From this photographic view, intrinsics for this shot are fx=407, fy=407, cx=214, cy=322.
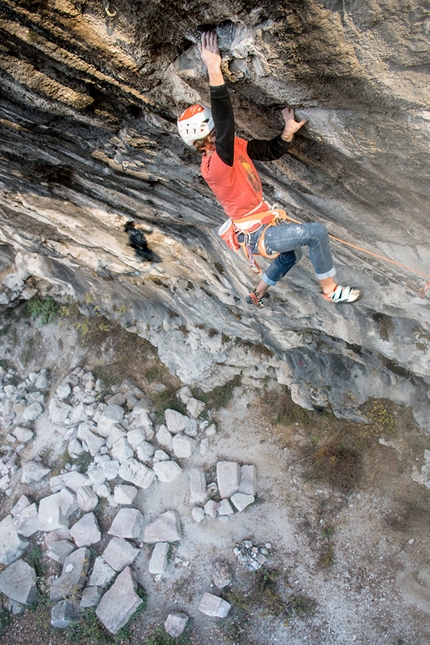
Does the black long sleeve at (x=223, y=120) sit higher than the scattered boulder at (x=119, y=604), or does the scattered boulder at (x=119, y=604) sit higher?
the black long sleeve at (x=223, y=120)

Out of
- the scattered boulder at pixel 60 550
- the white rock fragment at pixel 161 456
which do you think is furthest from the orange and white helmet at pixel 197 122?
the scattered boulder at pixel 60 550

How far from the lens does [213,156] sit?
3764 mm

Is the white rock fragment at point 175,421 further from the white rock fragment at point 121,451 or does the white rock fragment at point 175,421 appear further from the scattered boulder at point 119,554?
the scattered boulder at point 119,554

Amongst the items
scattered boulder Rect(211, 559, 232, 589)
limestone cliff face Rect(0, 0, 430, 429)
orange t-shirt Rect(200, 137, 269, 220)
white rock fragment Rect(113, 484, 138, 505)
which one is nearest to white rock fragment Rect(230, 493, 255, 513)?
scattered boulder Rect(211, 559, 232, 589)

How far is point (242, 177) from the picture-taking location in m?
3.98

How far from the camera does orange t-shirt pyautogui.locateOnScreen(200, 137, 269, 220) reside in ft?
12.5

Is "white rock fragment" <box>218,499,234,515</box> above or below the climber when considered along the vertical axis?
below

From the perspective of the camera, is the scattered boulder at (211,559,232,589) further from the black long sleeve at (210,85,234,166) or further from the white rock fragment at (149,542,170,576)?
the black long sleeve at (210,85,234,166)

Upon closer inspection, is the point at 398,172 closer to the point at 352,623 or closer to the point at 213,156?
the point at 213,156

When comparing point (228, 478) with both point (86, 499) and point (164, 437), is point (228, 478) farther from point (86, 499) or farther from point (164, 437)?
point (86, 499)

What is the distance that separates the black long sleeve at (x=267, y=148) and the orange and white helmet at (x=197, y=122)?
18.7 inches

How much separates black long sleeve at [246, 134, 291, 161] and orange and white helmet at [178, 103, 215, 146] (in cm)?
48

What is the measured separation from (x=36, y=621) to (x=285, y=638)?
6.05 meters

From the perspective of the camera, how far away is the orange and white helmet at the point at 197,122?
143 inches
